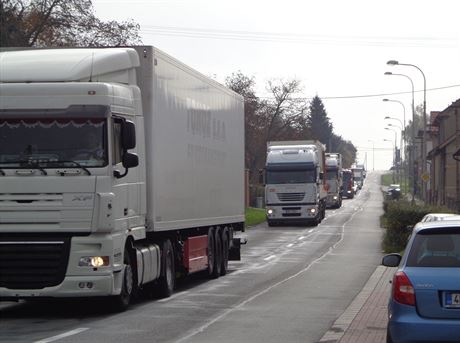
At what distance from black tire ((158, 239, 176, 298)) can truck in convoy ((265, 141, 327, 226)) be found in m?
30.1

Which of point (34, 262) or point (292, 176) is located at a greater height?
point (292, 176)

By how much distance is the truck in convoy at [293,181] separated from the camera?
158 ft

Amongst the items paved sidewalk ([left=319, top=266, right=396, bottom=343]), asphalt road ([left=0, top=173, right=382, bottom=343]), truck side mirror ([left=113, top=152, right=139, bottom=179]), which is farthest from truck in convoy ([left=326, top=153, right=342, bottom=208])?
truck side mirror ([left=113, top=152, right=139, bottom=179])

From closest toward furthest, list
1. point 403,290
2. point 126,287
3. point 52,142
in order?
point 403,290 < point 52,142 < point 126,287

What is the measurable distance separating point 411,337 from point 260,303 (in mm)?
7435

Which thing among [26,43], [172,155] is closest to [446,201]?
[26,43]

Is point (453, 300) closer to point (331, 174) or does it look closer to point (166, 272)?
point (166, 272)

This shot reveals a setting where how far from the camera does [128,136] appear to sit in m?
14.6

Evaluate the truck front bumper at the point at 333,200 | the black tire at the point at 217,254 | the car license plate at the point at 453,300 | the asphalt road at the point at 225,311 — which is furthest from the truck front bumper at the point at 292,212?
the car license plate at the point at 453,300

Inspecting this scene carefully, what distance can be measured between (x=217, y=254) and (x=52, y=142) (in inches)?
342

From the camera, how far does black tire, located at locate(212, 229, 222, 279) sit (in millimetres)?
22109

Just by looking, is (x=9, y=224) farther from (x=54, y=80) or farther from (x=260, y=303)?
(x=260, y=303)

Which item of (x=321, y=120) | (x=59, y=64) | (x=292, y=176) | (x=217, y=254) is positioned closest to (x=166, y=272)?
(x=59, y=64)

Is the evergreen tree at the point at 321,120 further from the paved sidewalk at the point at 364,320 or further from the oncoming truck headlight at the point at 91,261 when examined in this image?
the oncoming truck headlight at the point at 91,261
